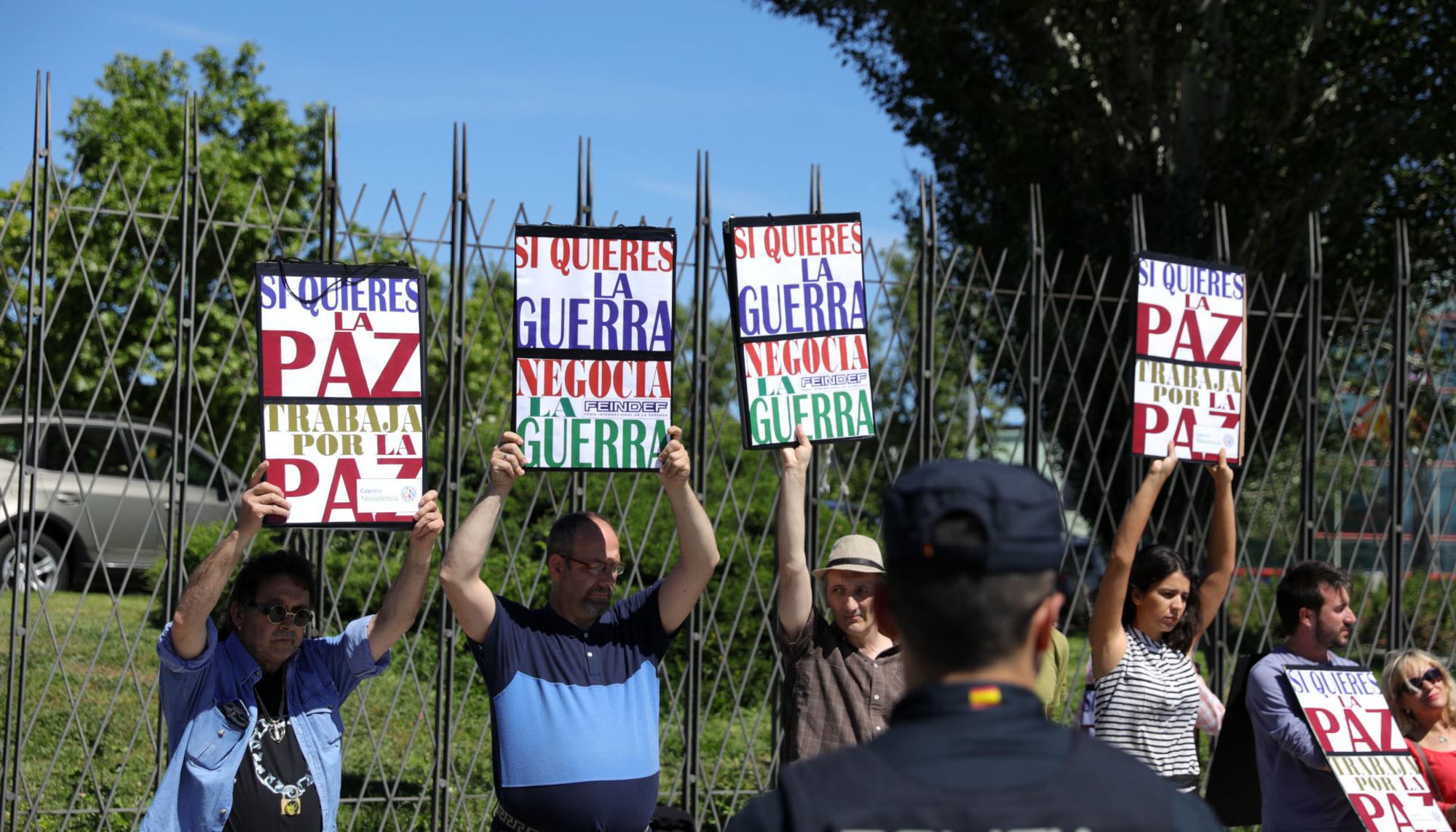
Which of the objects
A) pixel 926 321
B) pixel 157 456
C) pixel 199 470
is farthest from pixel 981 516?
pixel 157 456

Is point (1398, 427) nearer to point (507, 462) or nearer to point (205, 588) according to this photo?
point (507, 462)

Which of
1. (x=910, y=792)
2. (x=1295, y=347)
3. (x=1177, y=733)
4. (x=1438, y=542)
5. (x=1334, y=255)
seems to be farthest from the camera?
(x=1334, y=255)

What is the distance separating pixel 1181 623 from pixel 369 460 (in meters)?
2.72

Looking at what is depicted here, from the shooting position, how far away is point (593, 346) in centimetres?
478

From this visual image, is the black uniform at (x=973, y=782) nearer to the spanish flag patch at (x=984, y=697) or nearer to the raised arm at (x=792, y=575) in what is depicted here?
the spanish flag patch at (x=984, y=697)

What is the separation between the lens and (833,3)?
14688 millimetres

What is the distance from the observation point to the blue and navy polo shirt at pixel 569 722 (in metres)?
3.77

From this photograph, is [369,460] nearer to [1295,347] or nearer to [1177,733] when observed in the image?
[1177,733]

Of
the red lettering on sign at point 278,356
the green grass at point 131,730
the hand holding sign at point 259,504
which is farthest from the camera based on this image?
the green grass at point 131,730

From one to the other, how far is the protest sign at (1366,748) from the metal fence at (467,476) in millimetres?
1333

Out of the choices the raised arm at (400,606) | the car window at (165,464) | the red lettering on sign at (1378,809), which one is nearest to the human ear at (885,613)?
the raised arm at (400,606)

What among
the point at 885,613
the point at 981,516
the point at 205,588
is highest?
the point at 981,516

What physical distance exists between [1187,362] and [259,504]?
3.55 meters

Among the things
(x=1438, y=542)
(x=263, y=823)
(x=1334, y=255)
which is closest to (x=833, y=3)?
(x=1334, y=255)
